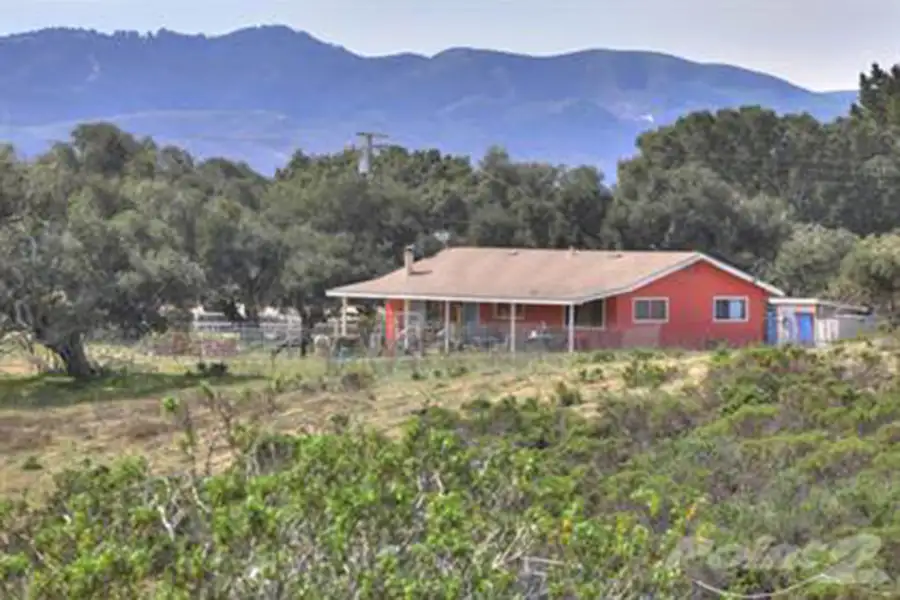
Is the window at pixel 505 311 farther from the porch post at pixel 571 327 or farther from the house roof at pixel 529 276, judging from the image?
the porch post at pixel 571 327

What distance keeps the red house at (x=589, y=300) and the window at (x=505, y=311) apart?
0.03 metres

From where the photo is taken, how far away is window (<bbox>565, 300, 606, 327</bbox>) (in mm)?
40000

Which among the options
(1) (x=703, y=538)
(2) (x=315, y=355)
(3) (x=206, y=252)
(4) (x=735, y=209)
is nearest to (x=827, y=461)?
(1) (x=703, y=538)

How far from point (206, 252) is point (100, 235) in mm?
11763

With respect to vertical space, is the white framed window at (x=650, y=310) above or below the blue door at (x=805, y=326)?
above

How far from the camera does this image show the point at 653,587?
6.61 meters

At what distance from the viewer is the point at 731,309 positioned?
136 feet

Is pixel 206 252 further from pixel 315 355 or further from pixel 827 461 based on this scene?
pixel 827 461

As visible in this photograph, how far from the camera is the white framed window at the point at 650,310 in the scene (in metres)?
40.0

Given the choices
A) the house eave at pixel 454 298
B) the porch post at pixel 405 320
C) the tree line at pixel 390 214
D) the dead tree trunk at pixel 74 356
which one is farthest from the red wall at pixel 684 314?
the dead tree trunk at pixel 74 356

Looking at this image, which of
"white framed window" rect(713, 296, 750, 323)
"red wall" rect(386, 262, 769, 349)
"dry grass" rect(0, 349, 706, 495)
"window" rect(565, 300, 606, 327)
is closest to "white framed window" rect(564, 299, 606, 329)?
"window" rect(565, 300, 606, 327)

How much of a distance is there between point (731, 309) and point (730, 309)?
0.15 ft

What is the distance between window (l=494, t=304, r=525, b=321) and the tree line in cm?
819

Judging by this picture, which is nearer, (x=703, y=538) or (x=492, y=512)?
(x=492, y=512)
